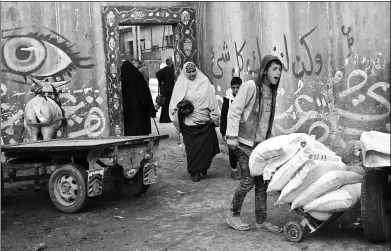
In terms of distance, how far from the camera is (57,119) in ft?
24.5

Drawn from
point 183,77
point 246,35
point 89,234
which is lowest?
point 89,234

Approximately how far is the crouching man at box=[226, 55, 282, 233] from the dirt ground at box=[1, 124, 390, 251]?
0.64 ft

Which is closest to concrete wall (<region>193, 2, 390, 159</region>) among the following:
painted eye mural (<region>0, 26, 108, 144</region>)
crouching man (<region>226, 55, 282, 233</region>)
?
crouching man (<region>226, 55, 282, 233</region>)

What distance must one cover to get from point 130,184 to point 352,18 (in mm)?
3470

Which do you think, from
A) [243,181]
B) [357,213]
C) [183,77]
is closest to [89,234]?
[243,181]

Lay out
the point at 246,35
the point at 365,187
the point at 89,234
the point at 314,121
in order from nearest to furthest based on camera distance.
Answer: the point at 365,187 < the point at 89,234 < the point at 314,121 < the point at 246,35

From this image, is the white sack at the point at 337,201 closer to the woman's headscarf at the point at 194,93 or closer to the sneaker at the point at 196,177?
the sneaker at the point at 196,177

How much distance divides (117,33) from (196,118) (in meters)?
3.11

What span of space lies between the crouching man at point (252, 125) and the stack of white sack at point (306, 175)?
24 centimetres

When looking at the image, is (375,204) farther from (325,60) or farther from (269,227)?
(325,60)

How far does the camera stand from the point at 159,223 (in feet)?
17.8

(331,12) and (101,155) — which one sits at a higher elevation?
(331,12)

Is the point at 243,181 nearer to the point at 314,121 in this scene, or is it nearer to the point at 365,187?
the point at 365,187

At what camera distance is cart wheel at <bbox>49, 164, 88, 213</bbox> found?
5.93 m
